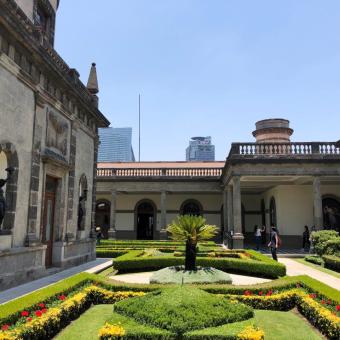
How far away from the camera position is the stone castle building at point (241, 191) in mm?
20250

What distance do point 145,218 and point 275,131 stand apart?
46.6ft

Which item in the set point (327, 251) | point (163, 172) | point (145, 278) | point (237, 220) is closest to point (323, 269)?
point (327, 251)

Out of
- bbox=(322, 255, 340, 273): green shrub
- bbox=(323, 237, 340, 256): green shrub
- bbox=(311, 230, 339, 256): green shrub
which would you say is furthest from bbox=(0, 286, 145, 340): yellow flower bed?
bbox=(311, 230, 339, 256): green shrub

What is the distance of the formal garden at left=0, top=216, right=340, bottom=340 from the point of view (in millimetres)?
4870

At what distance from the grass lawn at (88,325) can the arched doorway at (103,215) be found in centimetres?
2323

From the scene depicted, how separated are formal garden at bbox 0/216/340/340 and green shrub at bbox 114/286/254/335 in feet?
0.04

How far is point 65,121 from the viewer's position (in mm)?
13250

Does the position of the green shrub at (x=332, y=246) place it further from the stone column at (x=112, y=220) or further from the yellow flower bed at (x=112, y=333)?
the stone column at (x=112, y=220)

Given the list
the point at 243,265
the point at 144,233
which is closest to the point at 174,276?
the point at 243,265

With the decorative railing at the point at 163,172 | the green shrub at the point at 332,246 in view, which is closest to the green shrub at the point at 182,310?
the green shrub at the point at 332,246

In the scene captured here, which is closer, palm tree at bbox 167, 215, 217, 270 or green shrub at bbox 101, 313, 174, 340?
green shrub at bbox 101, 313, 174, 340

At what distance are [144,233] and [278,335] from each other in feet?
82.7

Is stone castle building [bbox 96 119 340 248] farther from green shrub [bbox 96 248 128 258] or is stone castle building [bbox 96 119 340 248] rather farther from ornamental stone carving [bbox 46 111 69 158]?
ornamental stone carving [bbox 46 111 69 158]

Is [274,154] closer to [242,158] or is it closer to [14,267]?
[242,158]
